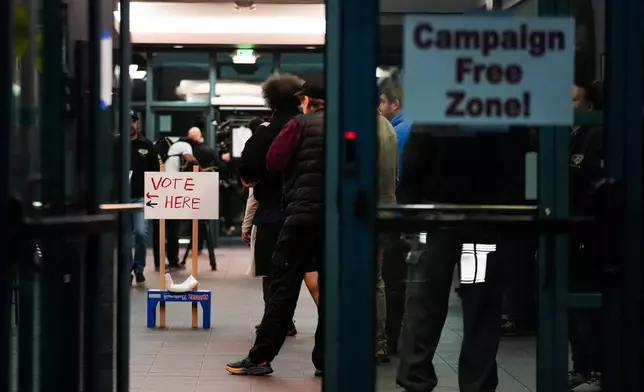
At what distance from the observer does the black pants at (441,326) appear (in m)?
3.29

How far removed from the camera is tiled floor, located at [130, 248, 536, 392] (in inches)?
137

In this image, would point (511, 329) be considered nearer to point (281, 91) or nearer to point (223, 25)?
point (281, 91)

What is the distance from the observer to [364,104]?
104 inches

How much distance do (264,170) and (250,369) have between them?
1247 millimetres

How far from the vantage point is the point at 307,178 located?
4.52 meters

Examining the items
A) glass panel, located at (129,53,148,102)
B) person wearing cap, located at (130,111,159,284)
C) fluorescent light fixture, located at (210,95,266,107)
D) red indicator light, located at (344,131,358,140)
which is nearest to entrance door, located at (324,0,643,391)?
red indicator light, located at (344,131,358,140)

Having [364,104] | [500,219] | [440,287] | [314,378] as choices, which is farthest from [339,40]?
[314,378]

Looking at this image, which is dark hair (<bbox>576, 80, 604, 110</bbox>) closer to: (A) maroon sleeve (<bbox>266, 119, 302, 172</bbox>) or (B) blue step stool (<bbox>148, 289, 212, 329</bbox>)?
(A) maroon sleeve (<bbox>266, 119, 302, 172</bbox>)

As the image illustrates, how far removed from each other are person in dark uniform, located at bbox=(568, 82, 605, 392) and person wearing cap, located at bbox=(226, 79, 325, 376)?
1.68 metres

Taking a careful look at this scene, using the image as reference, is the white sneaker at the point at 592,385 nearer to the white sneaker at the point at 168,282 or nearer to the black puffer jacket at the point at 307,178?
the black puffer jacket at the point at 307,178

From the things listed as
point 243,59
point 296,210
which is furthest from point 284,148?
point 243,59

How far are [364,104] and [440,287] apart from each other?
1.13 meters

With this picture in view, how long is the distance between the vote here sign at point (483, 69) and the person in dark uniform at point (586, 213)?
14 cm

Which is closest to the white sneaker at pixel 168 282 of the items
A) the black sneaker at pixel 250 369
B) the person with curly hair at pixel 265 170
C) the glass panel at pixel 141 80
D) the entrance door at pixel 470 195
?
the person with curly hair at pixel 265 170
